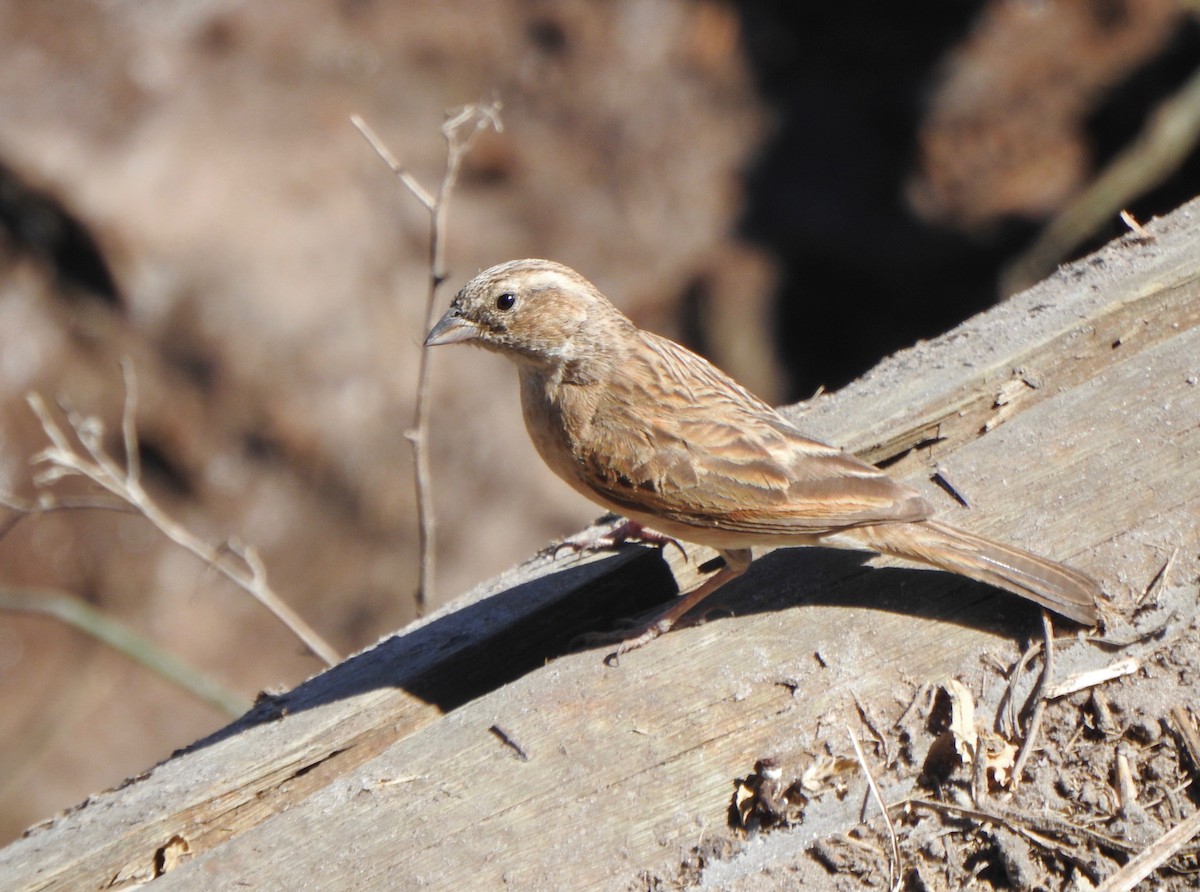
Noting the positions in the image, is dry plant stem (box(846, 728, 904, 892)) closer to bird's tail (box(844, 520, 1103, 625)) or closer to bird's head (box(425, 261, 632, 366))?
bird's tail (box(844, 520, 1103, 625))

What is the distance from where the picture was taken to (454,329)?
4.64 metres

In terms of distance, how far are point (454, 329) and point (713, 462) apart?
1.08 metres

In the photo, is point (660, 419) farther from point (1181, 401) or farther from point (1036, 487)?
point (1181, 401)

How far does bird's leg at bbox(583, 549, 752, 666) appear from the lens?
3416mm

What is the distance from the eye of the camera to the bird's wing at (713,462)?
368cm

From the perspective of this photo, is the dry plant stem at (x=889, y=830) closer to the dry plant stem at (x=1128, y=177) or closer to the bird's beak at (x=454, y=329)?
the bird's beak at (x=454, y=329)

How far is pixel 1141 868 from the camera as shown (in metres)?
2.92

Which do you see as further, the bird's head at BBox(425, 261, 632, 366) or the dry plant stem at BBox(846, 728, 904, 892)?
the bird's head at BBox(425, 261, 632, 366)

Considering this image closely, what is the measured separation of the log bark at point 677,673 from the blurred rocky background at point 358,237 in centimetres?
434

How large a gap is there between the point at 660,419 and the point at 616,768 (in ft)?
4.96

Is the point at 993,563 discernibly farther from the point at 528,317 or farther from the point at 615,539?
the point at 528,317

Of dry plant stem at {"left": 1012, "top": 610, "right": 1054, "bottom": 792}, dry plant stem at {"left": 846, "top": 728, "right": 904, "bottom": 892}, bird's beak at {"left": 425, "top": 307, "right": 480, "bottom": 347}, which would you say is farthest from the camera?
bird's beak at {"left": 425, "top": 307, "right": 480, "bottom": 347}

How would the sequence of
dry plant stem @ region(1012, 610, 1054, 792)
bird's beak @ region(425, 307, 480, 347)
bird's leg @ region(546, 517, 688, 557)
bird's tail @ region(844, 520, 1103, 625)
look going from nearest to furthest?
dry plant stem @ region(1012, 610, 1054, 792), bird's tail @ region(844, 520, 1103, 625), bird's leg @ region(546, 517, 688, 557), bird's beak @ region(425, 307, 480, 347)

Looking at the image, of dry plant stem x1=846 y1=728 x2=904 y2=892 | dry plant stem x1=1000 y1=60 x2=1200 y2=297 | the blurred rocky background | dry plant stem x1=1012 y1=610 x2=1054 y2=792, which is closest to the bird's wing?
dry plant stem x1=1012 y1=610 x2=1054 y2=792
